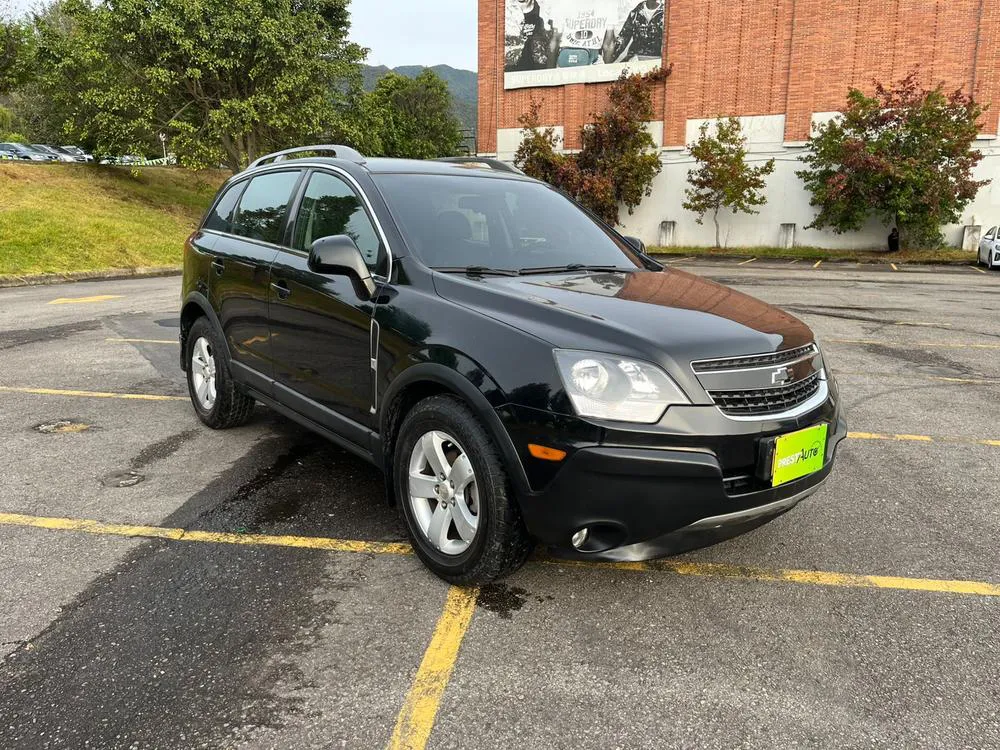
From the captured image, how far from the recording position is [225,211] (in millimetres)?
5234

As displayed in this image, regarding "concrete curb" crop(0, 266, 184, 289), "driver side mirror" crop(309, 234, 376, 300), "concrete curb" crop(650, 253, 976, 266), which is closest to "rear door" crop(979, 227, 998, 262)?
"concrete curb" crop(650, 253, 976, 266)

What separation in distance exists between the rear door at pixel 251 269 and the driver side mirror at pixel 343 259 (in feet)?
3.53

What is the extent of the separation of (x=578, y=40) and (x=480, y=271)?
103 feet

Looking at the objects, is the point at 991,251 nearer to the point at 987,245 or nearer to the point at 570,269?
the point at 987,245

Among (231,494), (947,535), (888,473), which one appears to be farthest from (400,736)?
(888,473)

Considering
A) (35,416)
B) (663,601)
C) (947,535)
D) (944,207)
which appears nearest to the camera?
(663,601)

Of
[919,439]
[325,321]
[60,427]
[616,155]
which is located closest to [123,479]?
[60,427]

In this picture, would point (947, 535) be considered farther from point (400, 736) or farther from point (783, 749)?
point (400, 736)

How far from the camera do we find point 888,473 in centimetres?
454

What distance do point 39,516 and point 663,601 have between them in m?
3.08

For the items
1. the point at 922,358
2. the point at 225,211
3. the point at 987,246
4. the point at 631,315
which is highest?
the point at 987,246

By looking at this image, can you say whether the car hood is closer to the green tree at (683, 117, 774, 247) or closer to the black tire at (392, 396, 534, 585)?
the black tire at (392, 396, 534, 585)

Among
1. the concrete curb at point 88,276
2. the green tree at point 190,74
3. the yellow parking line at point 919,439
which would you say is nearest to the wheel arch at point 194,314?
the yellow parking line at point 919,439

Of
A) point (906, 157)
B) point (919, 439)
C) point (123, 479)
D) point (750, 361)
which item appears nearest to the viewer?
point (750, 361)
